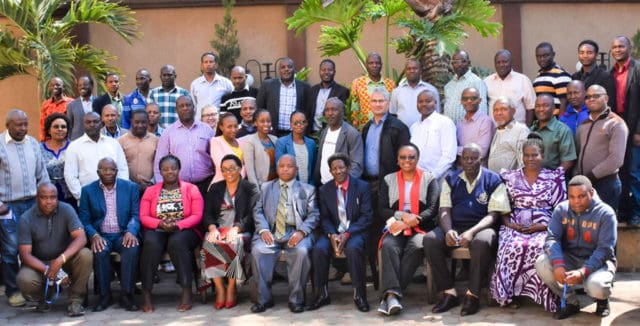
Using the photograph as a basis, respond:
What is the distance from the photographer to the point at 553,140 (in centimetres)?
890

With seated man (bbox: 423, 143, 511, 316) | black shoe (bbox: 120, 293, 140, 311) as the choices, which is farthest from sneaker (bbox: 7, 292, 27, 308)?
seated man (bbox: 423, 143, 511, 316)

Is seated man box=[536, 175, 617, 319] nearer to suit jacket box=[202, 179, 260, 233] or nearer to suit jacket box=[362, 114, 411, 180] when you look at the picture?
suit jacket box=[362, 114, 411, 180]

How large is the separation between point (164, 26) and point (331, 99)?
570 cm

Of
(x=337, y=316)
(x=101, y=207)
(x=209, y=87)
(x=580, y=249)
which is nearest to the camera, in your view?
(x=580, y=249)

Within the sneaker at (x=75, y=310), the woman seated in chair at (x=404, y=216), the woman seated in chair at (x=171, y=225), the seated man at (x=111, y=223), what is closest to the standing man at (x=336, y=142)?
the woman seated in chair at (x=404, y=216)

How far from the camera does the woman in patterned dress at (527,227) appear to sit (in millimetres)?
8125

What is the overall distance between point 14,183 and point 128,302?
1.67 metres

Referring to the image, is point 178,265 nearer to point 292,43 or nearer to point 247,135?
point 247,135

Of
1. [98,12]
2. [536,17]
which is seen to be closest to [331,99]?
[98,12]

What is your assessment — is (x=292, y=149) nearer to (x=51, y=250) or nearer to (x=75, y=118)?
(x=51, y=250)

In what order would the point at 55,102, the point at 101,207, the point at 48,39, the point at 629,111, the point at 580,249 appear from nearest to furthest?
the point at 580,249, the point at 101,207, the point at 629,111, the point at 55,102, the point at 48,39

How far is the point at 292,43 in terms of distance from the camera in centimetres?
1414

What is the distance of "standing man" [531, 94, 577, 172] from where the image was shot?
8.87 meters

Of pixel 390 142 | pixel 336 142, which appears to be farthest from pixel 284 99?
pixel 390 142
